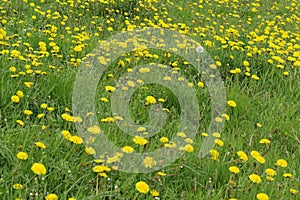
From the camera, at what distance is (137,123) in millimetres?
2822

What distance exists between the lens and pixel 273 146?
289cm

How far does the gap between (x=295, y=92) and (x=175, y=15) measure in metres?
2.80

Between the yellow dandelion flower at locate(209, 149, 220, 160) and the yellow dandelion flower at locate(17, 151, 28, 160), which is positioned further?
the yellow dandelion flower at locate(209, 149, 220, 160)

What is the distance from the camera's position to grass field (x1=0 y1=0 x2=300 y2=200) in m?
2.16

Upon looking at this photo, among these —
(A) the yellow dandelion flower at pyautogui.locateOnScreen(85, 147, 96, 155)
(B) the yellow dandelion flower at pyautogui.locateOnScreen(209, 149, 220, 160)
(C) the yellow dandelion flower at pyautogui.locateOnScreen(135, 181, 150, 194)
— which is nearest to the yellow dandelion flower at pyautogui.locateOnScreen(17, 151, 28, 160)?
(A) the yellow dandelion flower at pyautogui.locateOnScreen(85, 147, 96, 155)

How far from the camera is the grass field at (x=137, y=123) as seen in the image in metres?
2.16

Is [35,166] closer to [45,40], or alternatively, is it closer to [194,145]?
[194,145]

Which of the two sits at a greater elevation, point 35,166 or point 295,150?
point 35,166

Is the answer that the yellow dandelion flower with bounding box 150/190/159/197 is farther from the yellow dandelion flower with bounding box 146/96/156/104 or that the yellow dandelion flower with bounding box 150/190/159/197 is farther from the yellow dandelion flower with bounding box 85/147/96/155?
the yellow dandelion flower with bounding box 146/96/156/104

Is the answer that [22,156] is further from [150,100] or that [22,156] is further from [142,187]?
[150,100]

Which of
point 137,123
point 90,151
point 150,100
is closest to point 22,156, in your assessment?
point 90,151

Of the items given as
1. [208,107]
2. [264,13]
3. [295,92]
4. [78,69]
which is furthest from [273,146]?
[264,13]

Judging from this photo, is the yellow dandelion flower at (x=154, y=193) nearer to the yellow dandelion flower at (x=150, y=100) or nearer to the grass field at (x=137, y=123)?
the grass field at (x=137, y=123)

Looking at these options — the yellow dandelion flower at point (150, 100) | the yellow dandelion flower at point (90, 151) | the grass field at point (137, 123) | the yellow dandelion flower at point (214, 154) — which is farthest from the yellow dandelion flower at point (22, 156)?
the yellow dandelion flower at point (150, 100)
